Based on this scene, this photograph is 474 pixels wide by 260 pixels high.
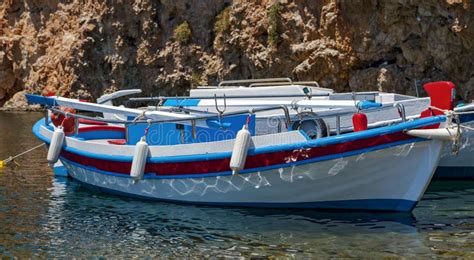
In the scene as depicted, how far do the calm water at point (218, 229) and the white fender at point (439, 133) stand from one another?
1.52m

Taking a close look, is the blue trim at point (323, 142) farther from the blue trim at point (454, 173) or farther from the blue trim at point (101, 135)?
the blue trim at point (454, 173)

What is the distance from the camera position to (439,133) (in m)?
12.4

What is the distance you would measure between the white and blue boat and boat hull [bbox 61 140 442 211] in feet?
0.06

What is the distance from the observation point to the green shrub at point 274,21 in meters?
37.2

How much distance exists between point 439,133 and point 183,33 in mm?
31152

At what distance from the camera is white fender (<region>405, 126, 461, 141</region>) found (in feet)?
40.7

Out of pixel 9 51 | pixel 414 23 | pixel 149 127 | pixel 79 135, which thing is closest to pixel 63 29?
pixel 9 51

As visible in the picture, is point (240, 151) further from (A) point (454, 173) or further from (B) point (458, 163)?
(A) point (454, 173)

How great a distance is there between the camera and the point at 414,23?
105 feet

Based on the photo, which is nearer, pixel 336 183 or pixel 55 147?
pixel 336 183

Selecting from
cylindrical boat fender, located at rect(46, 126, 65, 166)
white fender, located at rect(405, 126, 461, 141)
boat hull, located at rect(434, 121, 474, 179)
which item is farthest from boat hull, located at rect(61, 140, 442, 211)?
boat hull, located at rect(434, 121, 474, 179)

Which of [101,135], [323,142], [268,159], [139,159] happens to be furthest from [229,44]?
[323,142]

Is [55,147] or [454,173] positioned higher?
[55,147]

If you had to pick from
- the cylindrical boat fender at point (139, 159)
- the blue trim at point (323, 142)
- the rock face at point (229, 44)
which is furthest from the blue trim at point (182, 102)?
the rock face at point (229, 44)
